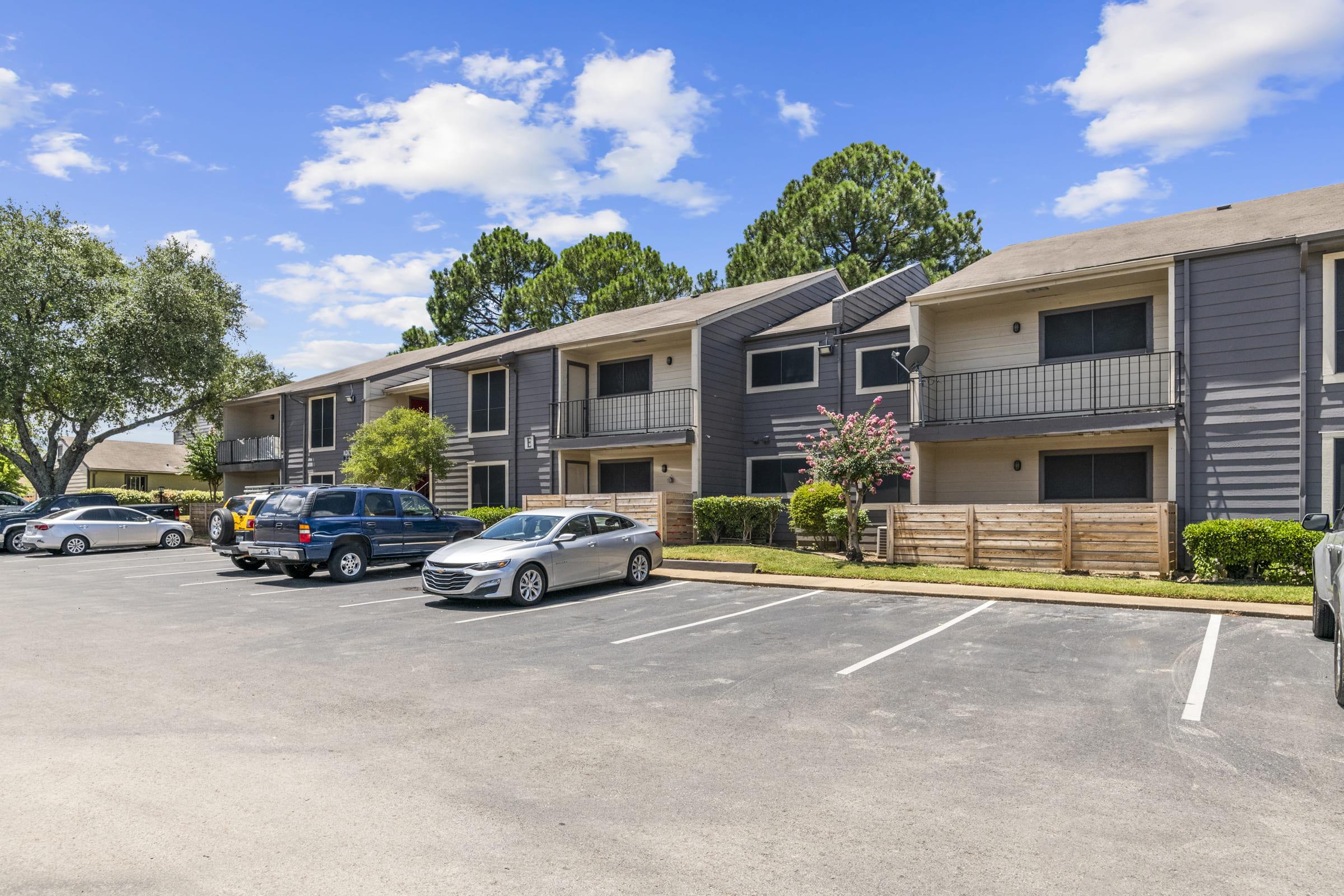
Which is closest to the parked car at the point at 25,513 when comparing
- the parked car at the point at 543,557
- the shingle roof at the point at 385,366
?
the shingle roof at the point at 385,366

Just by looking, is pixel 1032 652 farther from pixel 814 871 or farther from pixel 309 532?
pixel 309 532

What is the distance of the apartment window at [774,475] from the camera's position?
2155 cm

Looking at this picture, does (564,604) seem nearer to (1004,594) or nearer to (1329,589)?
(1004,594)

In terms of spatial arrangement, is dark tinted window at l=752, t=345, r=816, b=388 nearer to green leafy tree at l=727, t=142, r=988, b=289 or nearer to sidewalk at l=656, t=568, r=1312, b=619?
sidewalk at l=656, t=568, r=1312, b=619

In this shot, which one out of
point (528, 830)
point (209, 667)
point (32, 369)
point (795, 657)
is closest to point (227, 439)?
point (32, 369)

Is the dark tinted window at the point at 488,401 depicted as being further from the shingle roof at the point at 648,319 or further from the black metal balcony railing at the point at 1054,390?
the black metal balcony railing at the point at 1054,390

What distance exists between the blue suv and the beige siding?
10.8 meters

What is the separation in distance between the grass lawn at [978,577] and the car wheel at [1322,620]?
8.10 feet

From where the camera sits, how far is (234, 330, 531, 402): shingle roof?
105 ft

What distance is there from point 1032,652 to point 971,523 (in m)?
7.54

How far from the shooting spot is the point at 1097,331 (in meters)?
17.7

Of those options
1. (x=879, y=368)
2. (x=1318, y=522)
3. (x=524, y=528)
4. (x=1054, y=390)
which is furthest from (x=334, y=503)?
(x=1318, y=522)

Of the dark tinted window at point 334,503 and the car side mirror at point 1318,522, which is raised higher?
the car side mirror at point 1318,522

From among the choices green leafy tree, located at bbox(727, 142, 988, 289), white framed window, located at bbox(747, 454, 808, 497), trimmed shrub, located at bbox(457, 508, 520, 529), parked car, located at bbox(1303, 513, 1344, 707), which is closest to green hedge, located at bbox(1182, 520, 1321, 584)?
parked car, located at bbox(1303, 513, 1344, 707)
